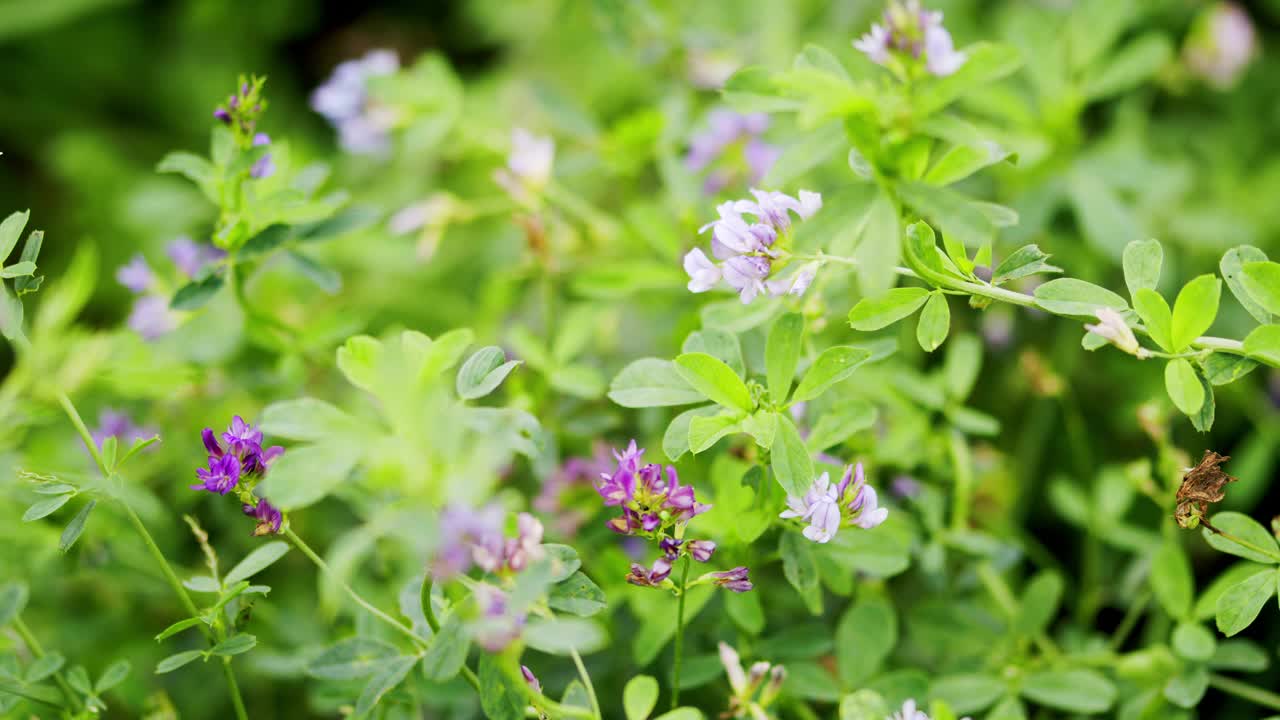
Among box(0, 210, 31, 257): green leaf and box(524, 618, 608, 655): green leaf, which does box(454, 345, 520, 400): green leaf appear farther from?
box(0, 210, 31, 257): green leaf

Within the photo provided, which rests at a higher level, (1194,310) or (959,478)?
(1194,310)

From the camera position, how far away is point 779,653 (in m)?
1.28

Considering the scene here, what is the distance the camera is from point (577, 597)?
1.01 m

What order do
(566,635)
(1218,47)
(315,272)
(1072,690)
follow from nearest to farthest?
(566,635) < (1072,690) < (315,272) < (1218,47)

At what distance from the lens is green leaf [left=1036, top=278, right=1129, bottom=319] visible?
3.31ft

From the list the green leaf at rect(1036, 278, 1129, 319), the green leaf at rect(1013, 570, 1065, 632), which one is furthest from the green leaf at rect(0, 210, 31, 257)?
the green leaf at rect(1013, 570, 1065, 632)

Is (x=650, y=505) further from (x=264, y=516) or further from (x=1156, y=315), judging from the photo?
(x=1156, y=315)

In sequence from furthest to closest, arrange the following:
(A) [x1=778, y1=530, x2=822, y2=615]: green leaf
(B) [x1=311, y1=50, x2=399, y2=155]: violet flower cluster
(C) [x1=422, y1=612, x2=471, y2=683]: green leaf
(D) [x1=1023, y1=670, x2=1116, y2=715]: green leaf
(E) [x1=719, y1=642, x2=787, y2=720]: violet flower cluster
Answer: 1. (B) [x1=311, y1=50, x2=399, y2=155]: violet flower cluster
2. (D) [x1=1023, y1=670, x2=1116, y2=715]: green leaf
3. (A) [x1=778, y1=530, x2=822, y2=615]: green leaf
4. (E) [x1=719, y1=642, x2=787, y2=720]: violet flower cluster
5. (C) [x1=422, y1=612, x2=471, y2=683]: green leaf

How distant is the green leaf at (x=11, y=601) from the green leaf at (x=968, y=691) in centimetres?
109

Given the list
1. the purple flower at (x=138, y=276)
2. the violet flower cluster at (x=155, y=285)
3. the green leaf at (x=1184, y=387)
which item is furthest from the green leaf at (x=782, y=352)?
the purple flower at (x=138, y=276)

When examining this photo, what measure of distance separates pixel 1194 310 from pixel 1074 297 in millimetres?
113

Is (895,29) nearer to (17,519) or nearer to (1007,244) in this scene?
(1007,244)

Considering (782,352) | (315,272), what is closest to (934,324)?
(782,352)

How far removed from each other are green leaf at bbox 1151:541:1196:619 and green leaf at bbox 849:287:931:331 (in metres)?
0.56
